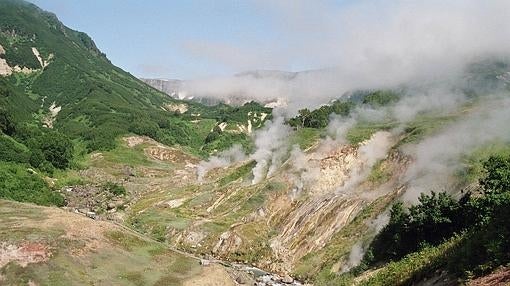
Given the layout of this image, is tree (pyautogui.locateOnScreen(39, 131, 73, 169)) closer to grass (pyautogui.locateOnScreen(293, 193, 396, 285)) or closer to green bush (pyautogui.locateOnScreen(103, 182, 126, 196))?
green bush (pyautogui.locateOnScreen(103, 182, 126, 196))

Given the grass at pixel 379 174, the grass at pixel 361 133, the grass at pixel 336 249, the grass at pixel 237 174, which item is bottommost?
the grass at pixel 336 249

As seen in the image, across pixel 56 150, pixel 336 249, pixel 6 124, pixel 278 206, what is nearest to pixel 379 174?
pixel 278 206

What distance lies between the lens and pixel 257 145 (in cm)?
13000

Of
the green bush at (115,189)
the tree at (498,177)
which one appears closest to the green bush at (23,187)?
the green bush at (115,189)

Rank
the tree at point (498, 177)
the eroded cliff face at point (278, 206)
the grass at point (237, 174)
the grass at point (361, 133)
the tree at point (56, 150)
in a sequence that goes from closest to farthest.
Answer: the tree at point (498, 177) → the eroded cliff face at point (278, 206) → the grass at point (361, 133) → the grass at point (237, 174) → the tree at point (56, 150)

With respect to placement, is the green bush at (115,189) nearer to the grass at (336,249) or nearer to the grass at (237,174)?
the grass at (237,174)

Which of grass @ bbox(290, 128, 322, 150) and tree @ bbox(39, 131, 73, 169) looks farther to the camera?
tree @ bbox(39, 131, 73, 169)

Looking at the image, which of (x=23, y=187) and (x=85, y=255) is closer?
(x=85, y=255)

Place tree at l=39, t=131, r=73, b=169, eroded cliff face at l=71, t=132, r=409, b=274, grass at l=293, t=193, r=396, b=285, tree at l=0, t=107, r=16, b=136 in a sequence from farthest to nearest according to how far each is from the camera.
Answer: tree at l=0, t=107, r=16, b=136 < tree at l=39, t=131, r=73, b=169 < eroded cliff face at l=71, t=132, r=409, b=274 < grass at l=293, t=193, r=396, b=285

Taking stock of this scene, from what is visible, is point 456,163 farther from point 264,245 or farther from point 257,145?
point 257,145

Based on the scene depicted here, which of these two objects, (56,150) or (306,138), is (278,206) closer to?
(306,138)

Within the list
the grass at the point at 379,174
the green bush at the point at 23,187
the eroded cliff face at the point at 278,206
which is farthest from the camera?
the green bush at the point at 23,187

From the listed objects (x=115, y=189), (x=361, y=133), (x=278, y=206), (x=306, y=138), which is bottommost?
(x=115, y=189)

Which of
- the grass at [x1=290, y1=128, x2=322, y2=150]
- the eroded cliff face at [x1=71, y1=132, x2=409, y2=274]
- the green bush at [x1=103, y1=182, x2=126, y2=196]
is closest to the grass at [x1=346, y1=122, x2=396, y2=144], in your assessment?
the eroded cliff face at [x1=71, y1=132, x2=409, y2=274]
